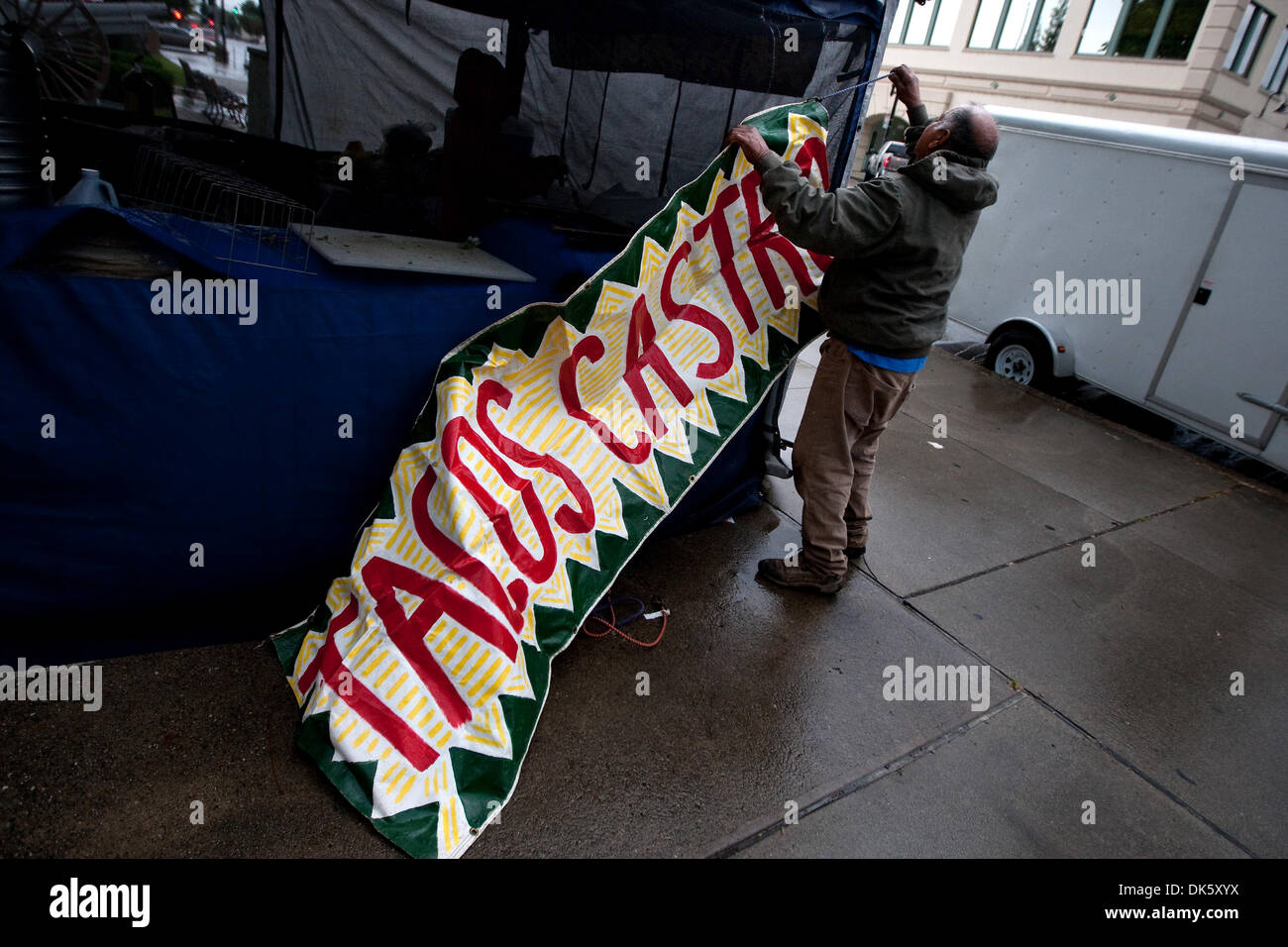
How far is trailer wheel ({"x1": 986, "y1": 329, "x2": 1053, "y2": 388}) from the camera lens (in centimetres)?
759

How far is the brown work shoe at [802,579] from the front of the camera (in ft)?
12.5

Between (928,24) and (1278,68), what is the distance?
808 cm

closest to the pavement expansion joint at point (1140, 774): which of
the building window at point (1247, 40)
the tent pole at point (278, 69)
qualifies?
the tent pole at point (278, 69)

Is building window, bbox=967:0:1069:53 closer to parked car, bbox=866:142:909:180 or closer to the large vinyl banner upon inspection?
parked car, bbox=866:142:909:180

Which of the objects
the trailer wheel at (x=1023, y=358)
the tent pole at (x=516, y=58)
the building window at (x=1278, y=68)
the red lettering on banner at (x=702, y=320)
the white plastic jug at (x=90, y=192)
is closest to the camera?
the white plastic jug at (x=90, y=192)

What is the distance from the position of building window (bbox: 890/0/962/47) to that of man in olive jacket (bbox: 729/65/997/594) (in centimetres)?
2031

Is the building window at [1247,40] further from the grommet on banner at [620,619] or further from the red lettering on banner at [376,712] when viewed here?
the red lettering on banner at [376,712]

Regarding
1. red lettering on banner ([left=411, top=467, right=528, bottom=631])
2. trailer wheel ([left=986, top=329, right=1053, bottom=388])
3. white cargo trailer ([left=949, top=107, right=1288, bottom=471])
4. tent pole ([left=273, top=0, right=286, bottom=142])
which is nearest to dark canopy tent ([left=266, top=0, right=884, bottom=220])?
tent pole ([left=273, top=0, right=286, bottom=142])

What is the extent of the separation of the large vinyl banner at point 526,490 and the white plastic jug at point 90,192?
124 cm

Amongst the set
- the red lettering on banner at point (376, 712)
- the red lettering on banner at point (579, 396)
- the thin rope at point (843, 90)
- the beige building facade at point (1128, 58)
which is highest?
the beige building facade at point (1128, 58)

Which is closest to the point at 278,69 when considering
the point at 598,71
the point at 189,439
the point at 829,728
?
the point at 598,71

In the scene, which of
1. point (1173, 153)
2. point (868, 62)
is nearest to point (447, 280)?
point (868, 62)

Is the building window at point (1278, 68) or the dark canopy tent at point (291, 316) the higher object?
the building window at point (1278, 68)
